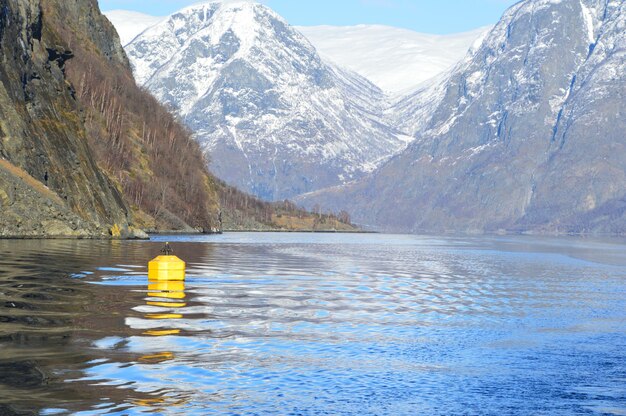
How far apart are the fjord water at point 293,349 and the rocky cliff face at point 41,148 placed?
53.0 metres

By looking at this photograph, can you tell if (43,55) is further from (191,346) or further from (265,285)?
(191,346)

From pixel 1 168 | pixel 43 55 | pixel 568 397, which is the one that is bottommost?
pixel 568 397

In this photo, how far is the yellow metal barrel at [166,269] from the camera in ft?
242

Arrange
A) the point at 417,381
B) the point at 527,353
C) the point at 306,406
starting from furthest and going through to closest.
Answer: the point at 527,353 < the point at 417,381 < the point at 306,406

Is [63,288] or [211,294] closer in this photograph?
[63,288]

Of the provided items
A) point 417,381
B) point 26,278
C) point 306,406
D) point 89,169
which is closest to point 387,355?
point 417,381

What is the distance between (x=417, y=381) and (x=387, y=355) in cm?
585

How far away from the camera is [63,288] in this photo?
60.9 m

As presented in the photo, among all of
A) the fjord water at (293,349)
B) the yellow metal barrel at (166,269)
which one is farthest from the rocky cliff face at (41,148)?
the yellow metal barrel at (166,269)

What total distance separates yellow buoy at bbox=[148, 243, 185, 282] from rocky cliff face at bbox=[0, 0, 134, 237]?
54.0 metres

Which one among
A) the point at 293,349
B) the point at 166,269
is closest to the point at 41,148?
the point at 166,269

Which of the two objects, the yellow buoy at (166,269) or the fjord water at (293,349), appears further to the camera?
the yellow buoy at (166,269)

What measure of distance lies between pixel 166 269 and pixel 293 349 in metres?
34.2

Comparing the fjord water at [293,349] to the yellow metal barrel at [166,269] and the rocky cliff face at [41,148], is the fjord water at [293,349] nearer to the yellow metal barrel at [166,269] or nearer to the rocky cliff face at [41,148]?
the yellow metal barrel at [166,269]
